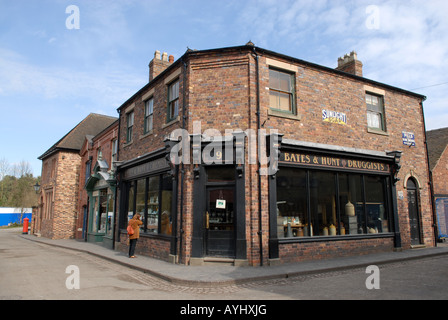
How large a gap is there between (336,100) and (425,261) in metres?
6.53

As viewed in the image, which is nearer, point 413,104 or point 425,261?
point 425,261

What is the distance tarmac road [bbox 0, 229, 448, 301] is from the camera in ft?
21.1

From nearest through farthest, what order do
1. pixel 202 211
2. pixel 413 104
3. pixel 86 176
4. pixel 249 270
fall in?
pixel 249 270 → pixel 202 211 → pixel 413 104 → pixel 86 176

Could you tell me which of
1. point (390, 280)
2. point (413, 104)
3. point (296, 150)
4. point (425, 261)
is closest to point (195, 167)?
point (296, 150)

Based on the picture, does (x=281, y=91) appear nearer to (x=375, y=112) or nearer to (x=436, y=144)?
(x=375, y=112)

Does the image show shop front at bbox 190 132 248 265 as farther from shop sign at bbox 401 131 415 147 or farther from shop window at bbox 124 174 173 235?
shop sign at bbox 401 131 415 147

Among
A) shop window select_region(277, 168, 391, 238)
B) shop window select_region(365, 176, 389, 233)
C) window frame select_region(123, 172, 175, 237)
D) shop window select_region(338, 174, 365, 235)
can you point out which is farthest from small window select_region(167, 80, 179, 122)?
shop window select_region(365, 176, 389, 233)

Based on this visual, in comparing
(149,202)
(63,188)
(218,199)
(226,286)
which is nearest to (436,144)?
(218,199)

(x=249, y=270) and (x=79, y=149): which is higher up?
A: (x=79, y=149)

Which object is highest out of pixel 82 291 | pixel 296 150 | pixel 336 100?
pixel 336 100

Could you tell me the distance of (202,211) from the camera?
33.8ft

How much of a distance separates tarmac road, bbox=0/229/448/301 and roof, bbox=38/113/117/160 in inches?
669

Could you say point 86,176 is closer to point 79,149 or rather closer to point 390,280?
point 79,149

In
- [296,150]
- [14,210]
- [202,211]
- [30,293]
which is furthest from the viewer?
[14,210]
